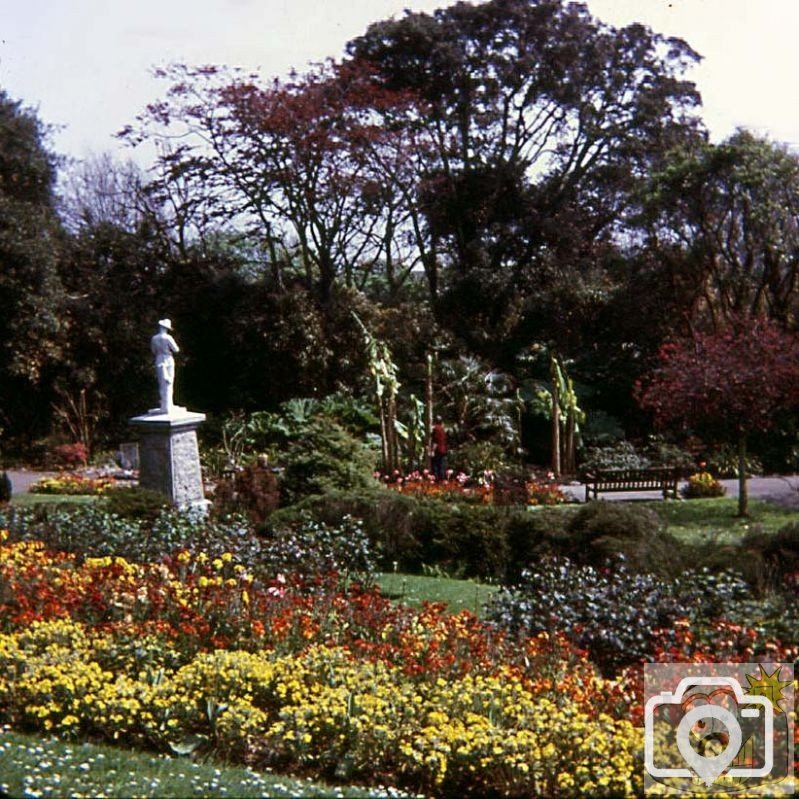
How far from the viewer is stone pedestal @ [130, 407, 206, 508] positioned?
14.0 meters

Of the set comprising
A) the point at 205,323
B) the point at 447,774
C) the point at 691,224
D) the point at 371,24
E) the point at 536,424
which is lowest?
the point at 447,774

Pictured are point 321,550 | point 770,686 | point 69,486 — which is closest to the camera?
point 770,686

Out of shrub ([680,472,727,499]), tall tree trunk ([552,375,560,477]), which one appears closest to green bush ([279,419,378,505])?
shrub ([680,472,727,499])

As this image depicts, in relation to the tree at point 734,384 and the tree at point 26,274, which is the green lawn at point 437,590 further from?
the tree at point 26,274

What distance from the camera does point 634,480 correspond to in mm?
16516

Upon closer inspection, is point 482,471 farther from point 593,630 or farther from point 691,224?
point 593,630

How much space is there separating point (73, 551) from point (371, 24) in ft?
56.9

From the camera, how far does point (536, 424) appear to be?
21.6 m

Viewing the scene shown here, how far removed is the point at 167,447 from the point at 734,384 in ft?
23.8

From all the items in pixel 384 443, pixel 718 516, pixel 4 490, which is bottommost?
pixel 718 516

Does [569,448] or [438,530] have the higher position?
[569,448]

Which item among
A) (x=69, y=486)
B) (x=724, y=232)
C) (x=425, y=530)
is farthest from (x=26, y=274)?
(x=724, y=232)

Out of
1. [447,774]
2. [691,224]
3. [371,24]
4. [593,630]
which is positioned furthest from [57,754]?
[371,24]

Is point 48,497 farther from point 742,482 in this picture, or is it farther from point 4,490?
point 742,482
